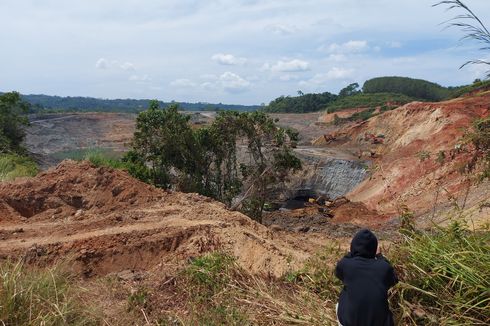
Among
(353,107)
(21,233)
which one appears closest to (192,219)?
(21,233)

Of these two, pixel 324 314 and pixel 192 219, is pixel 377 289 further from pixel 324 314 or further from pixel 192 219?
pixel 192 219

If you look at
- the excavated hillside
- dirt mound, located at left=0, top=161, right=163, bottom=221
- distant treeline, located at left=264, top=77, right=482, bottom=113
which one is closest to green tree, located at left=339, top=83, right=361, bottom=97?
distant treeline, located at left=264, top=77, right=482, bottom=113

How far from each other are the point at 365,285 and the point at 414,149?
26.8 m

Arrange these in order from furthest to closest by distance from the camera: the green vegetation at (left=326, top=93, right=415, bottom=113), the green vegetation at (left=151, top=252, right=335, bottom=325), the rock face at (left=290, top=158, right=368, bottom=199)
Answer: the green vegetation at (left=326, top=93, right=415, bottom=113), the rock face at (left=290, top=158, right=368, bottom=199), the green vegetation at (left=151, top=252, right=335, bottom=325)

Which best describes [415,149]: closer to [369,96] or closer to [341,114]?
[341,114]

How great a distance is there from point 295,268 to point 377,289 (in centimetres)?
318

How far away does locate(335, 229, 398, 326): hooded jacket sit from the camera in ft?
13.0

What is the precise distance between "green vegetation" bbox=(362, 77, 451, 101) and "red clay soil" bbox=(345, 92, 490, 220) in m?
36.0

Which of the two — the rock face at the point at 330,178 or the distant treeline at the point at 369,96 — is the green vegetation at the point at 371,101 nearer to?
the distant treeline at the point at 369,96

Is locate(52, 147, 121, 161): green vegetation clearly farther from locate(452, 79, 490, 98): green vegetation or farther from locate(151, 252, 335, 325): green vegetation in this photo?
locate(452, 79, 490, 98): green vegetation

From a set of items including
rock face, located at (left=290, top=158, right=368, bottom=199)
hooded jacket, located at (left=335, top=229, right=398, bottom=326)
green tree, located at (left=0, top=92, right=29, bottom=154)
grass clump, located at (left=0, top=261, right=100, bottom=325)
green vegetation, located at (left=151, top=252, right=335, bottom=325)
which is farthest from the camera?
green tree, located at (left=0, top=92, right=29, bottom=154)

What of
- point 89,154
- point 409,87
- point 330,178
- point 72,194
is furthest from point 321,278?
point 409,87

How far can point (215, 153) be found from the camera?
57.8 ft

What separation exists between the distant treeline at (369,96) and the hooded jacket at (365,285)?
58207 millimetres
